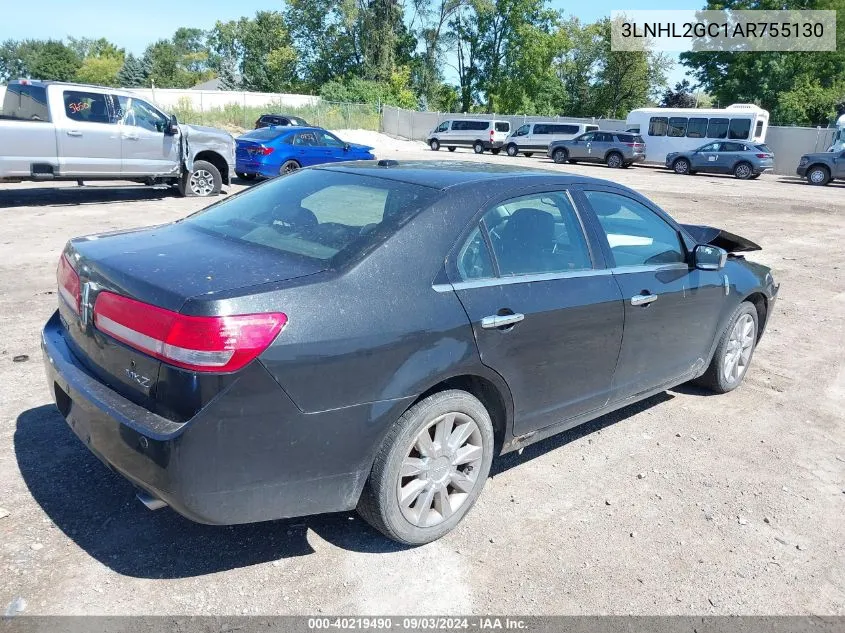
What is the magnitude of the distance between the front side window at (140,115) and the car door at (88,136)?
216mm

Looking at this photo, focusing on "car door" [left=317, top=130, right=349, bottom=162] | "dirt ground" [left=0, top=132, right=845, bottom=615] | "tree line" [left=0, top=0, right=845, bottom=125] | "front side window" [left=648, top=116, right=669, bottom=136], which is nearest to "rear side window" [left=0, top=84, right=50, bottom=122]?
"car door" [left=317, top=130, right=349, bottom=162]

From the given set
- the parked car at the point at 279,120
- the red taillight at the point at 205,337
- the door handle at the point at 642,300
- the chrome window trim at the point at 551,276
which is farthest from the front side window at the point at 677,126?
the red taillight at the point at 205,337

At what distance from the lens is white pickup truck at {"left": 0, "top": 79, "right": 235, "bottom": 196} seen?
11.1 metres

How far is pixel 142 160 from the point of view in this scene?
12.5 meters

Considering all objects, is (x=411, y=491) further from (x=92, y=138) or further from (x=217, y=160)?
(x=217, y=160)

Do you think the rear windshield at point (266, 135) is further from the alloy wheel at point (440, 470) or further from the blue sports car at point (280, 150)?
the alloy wheel at point (440, 470)

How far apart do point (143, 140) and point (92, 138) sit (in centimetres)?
92

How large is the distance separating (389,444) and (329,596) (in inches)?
24.9

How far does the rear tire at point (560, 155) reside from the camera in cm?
3219

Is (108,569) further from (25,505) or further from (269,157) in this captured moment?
(269,157)

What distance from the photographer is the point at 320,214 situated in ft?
10.7

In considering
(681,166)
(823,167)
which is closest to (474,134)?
(681,166)

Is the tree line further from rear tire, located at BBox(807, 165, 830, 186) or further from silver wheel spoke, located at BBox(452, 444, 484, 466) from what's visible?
silver wheel spoke, located at BBox(452, 444, 484, 466)

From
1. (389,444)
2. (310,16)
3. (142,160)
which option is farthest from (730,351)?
(310,16)
